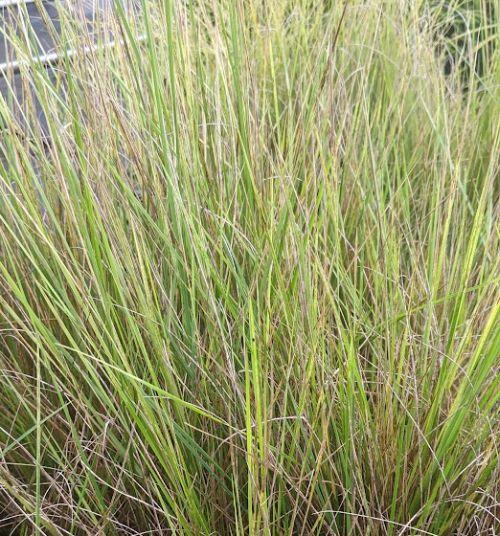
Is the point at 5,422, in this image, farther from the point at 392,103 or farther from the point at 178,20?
the point at 392,103

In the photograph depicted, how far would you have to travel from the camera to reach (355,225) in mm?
1343

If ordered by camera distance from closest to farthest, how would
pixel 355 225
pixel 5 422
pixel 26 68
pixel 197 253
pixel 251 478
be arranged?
pixel 251 478, pixel 197 253, pixel 5 422, pixel 26 68, pixel 355 225

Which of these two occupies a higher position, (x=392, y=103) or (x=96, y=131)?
(x=96, y=131)

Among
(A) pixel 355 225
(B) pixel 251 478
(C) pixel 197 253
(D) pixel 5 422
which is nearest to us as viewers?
(B) pixel 251 478

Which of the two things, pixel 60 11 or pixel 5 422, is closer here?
pixel 5 422

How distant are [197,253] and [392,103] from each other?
0.59 metres

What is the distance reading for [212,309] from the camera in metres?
1.02

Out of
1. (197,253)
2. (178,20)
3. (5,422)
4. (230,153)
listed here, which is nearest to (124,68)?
(178,20)

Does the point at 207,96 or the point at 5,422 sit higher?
the point at 207,96

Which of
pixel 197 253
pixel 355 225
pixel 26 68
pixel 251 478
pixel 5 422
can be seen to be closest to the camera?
pixel 251 478

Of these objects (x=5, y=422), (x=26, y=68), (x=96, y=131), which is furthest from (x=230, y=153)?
(x=5, y=422)

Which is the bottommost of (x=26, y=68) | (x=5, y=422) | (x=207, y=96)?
(x=5, y=422)

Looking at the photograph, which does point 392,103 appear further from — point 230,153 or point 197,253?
point 197,253

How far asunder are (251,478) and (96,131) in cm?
56
